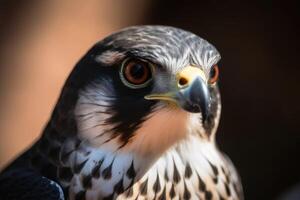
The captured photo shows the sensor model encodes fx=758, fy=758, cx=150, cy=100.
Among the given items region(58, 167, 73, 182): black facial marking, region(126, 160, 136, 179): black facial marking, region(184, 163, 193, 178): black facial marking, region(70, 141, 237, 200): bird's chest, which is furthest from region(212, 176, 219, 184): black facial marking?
region(58, 167, 73, 182): black facial marking

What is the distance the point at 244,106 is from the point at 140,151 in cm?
294

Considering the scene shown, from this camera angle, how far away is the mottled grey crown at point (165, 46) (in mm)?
2650

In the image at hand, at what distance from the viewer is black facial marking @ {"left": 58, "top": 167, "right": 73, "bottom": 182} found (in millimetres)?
2818

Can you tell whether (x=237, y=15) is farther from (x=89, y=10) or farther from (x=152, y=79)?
(x=152, y=79)

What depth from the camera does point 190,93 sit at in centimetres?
257

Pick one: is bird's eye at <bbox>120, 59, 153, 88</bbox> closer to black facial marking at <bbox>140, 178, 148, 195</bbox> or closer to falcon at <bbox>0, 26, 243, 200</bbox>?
falcon at <bbox>0, 26, 243, 200</bbox>

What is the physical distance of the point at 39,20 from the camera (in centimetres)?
519

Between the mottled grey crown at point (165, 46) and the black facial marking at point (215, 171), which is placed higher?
the mottled grey crown at point (165, 46)

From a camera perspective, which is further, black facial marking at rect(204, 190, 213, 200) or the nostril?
black facial marking at rect(204, 190, 213, 200)

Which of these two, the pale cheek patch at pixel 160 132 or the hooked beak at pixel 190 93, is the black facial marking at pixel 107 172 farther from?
the hooked beak at pixel 190 93

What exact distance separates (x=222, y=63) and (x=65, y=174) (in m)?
2.99

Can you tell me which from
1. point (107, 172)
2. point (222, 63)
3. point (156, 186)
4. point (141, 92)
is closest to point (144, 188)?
point (156, 186)

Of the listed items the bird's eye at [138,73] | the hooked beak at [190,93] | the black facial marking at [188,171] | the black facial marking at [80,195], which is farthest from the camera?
the black facial marking at [188,171]

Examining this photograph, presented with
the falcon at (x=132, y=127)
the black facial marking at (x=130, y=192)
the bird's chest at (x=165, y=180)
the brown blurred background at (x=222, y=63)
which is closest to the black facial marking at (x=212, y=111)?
the falcon at (x=132, y=127)
